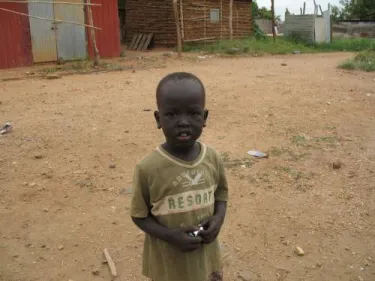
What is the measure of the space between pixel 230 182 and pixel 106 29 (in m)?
10.8

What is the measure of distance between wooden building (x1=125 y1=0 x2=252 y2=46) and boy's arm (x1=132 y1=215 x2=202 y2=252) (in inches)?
618

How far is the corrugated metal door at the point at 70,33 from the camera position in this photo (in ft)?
39.5

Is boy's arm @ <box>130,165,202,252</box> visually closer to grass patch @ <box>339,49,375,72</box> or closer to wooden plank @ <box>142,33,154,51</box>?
grass patch @ <box>339,49,375,72</box>

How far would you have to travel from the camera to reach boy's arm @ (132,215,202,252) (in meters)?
1.55

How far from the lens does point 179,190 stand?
1.58 meters

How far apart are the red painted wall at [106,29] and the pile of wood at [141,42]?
12.8ft

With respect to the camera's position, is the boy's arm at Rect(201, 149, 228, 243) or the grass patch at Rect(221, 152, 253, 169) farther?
the grass patch at Rect(221, 152, 253, 169)

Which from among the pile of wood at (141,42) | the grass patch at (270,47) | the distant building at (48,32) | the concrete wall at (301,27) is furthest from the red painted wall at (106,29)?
the concrete wall at (301,27)

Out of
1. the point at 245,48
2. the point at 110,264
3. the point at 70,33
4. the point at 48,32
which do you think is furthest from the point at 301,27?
the point at 110,264

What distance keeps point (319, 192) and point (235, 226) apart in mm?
955

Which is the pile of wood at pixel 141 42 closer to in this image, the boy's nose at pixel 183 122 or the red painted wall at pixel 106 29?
the red painted wall at pixel 106 29

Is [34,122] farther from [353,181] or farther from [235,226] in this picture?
[353,181]

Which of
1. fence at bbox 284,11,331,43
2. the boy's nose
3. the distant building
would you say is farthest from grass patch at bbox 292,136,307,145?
fence at bbox 284,11,331,43

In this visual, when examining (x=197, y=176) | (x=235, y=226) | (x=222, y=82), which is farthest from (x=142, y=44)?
(x=197, y=176)
